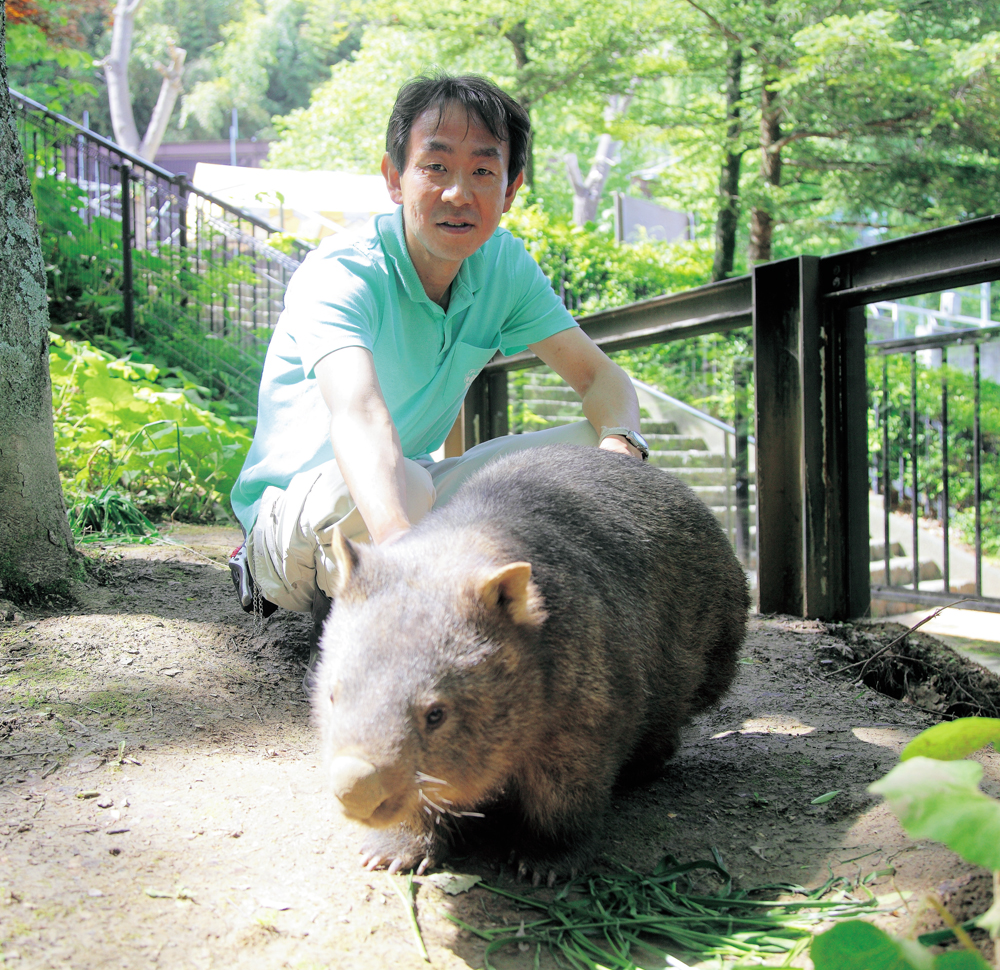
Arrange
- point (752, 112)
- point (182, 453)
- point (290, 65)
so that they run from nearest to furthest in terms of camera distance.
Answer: point (182, 453)
point (752, 112)
point (290, 65)

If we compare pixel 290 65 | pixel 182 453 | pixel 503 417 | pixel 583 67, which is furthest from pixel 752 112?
pixel 290 65

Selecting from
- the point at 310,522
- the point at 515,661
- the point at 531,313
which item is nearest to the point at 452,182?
the point at 531,313

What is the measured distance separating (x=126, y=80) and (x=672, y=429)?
19.4m

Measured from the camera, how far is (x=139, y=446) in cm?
513

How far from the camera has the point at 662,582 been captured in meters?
2.46

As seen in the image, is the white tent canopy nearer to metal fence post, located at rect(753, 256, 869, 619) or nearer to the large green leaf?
metal fence post, located at rect(753, 256, 869, 619)

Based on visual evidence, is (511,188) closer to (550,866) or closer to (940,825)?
(550,866)

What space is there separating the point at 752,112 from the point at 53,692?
1020 centimetres

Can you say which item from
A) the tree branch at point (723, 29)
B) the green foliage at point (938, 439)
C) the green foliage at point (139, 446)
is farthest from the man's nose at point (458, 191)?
the tree branch at point (723, 29)

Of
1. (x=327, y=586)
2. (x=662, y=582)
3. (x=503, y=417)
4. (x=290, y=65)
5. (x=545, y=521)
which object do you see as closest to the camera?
(x=545, y=521)

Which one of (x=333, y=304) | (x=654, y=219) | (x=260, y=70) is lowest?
Answer: (x=333, y=304)

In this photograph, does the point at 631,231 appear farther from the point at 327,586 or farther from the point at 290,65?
the point at 290,65

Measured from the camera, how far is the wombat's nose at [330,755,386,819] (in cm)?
156

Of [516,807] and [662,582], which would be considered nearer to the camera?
[516,807]
